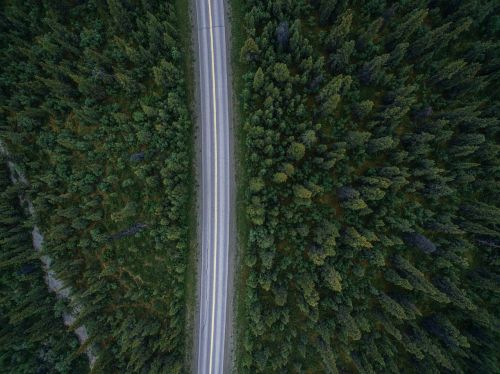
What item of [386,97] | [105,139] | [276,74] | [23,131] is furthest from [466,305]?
[23,131]

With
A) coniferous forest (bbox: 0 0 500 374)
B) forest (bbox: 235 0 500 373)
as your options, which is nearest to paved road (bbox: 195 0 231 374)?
coniferous forest (bbox: 0 0 500 374)

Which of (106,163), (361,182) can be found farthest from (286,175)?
(106,163)

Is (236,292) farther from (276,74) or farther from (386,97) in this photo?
(386,97)

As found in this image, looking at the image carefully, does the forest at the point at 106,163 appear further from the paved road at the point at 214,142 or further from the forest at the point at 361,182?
the forest at the point at 361,182

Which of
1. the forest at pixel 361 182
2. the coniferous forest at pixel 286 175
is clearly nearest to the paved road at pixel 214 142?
the coniferous forest at pixel 286 175

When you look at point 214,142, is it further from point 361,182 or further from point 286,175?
point 361,182

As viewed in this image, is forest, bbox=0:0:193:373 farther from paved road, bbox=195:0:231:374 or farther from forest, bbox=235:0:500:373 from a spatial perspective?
forest, bbox=235:0:500:373
